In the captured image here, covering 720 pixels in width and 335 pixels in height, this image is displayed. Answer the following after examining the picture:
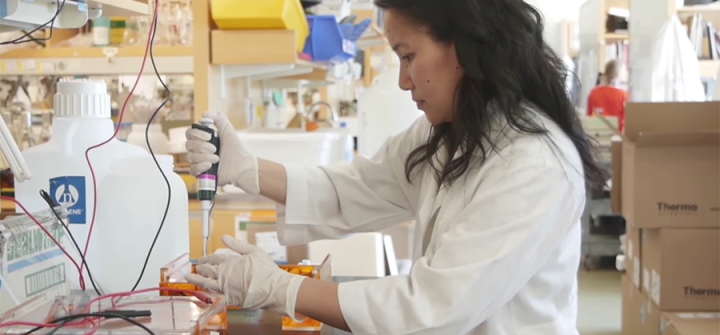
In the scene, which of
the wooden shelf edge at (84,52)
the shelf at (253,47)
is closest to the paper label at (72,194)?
the shelf at (253,47)

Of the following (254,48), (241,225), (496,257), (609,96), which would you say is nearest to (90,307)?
(496,257)

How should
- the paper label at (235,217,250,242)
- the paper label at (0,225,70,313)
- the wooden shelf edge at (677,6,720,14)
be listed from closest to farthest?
the paper label at (0,225,70,313) → the paper label at (235,217,250,242) → the wooden shelf edge at (677,6,720,14)

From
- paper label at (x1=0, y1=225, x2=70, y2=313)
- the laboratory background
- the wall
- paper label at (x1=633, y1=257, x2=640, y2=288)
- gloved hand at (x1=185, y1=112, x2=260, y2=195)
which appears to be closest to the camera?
paper label at (x1=0, y1=225, x2=70, y2=313)

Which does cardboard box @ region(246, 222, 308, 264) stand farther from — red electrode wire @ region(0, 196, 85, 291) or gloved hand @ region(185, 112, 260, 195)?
red electrode wire @ region(0, 196, 85, 291)

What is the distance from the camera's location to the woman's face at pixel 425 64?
1.01 m

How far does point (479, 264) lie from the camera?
2.84ft

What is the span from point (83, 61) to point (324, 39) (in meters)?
0.77

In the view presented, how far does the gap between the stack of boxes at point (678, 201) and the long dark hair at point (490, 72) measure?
1039 mm

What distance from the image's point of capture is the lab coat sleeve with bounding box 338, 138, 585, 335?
0.87 m

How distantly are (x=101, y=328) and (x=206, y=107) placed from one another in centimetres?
144

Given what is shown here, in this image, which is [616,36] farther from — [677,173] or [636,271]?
[677,173]

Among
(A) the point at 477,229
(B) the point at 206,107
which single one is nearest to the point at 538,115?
(A) the point at 477,229

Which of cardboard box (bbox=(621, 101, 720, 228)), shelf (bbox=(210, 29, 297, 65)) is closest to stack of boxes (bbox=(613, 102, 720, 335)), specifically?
cardboard box (bbox=(621, 101, 720, 228))

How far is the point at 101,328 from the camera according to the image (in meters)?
0.69
